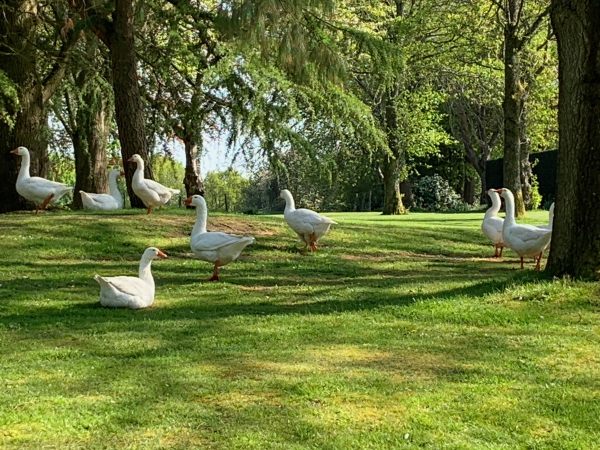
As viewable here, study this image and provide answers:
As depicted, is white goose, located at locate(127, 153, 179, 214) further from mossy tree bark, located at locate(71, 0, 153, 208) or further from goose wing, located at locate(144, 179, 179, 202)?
mossy tree bark, located at locate(71, 0, 153, 208)

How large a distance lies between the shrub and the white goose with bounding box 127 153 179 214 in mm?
34309

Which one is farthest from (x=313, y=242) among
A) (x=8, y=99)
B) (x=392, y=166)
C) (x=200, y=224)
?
(x=392, y=166)

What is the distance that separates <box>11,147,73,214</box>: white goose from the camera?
592 inches

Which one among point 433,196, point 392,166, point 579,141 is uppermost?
point 392,166

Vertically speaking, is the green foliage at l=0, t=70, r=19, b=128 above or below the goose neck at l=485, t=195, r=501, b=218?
above

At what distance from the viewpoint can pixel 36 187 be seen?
49.4 feet

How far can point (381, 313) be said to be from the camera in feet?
26.2

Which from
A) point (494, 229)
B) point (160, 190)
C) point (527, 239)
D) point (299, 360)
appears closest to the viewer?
point (299, 360)

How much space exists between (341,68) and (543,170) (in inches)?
1192

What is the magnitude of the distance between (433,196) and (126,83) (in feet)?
113

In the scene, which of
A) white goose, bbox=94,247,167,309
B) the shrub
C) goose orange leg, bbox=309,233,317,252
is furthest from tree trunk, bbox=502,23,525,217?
the shrub

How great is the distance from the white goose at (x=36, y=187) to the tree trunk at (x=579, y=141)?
32.4 feet

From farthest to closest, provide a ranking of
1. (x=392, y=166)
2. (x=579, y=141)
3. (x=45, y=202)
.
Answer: (x=392, y=166)
(x=45, y=202)
(x=579, y=141)

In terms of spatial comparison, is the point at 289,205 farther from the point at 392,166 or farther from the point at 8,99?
the point at 392,166
